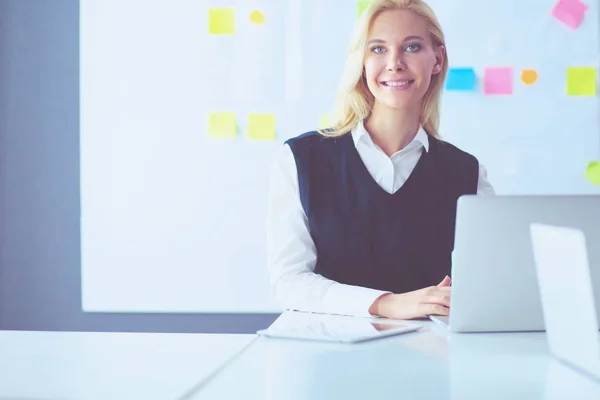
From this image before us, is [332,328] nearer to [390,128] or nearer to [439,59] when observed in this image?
[390,128]

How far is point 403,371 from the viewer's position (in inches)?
38.1

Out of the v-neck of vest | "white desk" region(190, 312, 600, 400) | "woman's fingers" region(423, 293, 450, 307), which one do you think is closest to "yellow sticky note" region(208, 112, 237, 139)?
the v-neck of vest

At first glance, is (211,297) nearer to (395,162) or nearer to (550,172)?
(395,162)

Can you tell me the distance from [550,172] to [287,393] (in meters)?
2.18

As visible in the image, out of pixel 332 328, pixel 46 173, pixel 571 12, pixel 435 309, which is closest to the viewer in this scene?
pixel 332 328

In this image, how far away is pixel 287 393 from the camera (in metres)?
0.85

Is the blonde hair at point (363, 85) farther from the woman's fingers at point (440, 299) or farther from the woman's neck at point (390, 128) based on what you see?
the woman's fingers at point (440, 299)

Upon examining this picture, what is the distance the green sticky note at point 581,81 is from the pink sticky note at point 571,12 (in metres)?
0.17

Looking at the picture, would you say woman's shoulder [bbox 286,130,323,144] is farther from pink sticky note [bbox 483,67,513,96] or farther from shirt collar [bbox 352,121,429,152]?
pink sticky note [bbox 483,67,513,96]

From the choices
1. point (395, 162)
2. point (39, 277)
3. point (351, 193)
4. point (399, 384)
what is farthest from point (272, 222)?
point (39, 277)

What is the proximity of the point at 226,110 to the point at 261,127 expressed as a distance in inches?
5.9

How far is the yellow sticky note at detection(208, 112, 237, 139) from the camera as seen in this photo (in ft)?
9.30

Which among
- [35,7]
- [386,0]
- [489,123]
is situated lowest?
[489,123]

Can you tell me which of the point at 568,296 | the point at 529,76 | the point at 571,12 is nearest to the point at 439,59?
the point at 529,76
